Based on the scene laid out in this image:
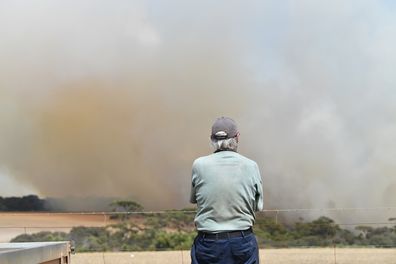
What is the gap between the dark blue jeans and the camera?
13.4 ft

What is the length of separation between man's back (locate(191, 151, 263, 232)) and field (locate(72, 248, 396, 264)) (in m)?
15.7

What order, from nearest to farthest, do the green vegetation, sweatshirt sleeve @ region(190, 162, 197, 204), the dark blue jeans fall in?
the dark blue jeans < sweatshirt sleeve @ region(190, 162, 197, 204) < the green vegetation

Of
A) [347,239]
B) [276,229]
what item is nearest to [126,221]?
[276,229]

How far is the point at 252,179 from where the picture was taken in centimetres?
415

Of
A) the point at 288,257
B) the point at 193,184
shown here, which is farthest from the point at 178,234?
the point at 193,184

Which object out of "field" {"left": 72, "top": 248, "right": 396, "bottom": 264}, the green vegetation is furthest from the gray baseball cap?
the green vegetation

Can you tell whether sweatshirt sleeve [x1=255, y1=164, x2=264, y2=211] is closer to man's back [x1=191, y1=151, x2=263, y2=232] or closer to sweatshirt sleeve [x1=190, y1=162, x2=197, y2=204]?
man's back [x1=191, y1=151, x2=263, y2=232]

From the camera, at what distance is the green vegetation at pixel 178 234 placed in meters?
23.1

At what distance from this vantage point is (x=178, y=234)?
2600 cm

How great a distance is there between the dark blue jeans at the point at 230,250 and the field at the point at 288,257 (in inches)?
617

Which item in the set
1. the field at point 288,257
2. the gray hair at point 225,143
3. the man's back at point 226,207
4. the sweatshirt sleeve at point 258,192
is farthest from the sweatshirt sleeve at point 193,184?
the field at point 288,257

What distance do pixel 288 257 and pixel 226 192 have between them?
697 inches

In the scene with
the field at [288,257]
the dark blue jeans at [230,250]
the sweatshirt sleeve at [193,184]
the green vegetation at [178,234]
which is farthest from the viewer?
the green vegetation at [178,234]

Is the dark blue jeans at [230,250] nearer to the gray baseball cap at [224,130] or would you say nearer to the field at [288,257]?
the gray baseball cap at [224,130]
